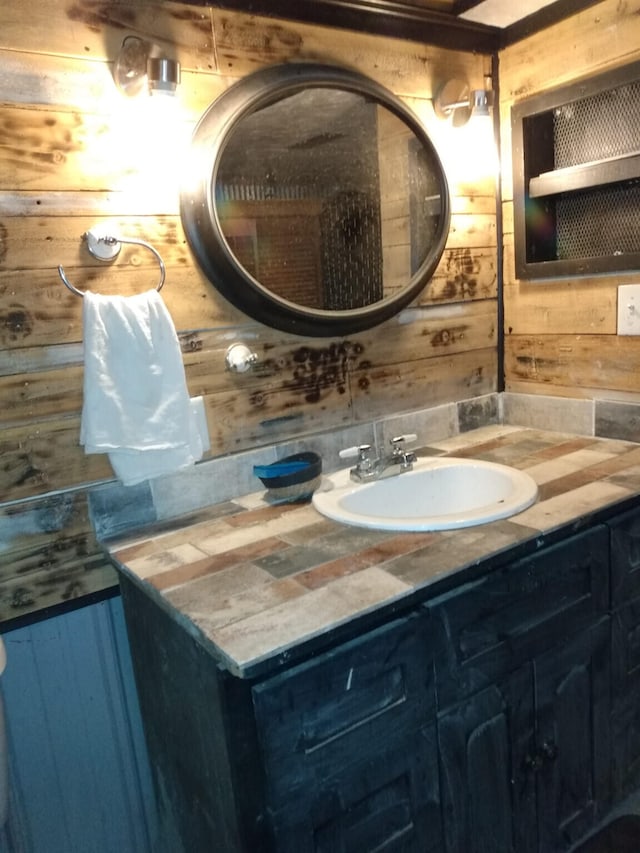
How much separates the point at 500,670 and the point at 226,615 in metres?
0.49

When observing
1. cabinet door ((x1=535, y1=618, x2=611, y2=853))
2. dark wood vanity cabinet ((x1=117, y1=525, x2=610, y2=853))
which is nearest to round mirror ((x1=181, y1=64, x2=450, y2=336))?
dark wood vanity cabinet ((x1=117, y1=525, x2=610, y2=853))

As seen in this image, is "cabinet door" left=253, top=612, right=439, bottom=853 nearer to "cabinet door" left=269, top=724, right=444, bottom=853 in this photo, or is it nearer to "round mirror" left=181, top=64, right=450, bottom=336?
"cabinet door" left=269, top=724, right=444, bottom=853

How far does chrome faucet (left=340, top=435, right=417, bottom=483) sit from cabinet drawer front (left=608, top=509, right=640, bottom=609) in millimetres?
458

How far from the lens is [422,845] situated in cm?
98

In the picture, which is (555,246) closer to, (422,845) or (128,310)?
(128,310)

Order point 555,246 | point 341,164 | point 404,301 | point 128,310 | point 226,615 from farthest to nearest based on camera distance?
point 555,246 → point 404,301 → point 341,164 → point 128,310 → point 226,615

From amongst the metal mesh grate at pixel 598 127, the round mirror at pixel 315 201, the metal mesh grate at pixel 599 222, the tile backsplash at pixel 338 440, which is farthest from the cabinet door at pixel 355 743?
the metal mesh grate at pixel 598 127

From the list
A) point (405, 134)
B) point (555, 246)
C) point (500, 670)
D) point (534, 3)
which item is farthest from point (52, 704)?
point (534, 3)

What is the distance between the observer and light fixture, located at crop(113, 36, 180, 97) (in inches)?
43.3

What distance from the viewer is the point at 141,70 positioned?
1.13 m

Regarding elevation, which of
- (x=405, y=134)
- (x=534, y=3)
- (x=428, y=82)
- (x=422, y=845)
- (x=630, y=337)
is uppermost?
(x=534, y=3)

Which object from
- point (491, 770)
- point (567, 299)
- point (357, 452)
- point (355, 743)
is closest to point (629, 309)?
point (567, 299)

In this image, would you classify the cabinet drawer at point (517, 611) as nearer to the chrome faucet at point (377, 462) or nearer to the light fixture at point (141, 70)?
the chrome faucet at point (377, 462)

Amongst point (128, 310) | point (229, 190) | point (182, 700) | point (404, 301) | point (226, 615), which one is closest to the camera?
point (226, 615)
